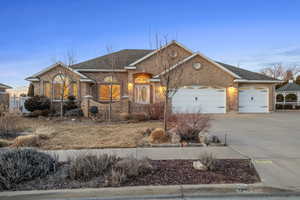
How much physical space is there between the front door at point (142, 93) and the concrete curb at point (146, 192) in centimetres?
1496

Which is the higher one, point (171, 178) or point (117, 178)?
point (117, 178)

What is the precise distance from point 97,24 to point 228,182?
1864cm

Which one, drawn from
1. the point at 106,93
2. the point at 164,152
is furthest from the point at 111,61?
the point at 164,152

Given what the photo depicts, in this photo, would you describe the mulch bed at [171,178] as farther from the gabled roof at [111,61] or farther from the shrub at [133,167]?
the gabled roof at [111,61]

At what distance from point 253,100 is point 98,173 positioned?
1843 cm

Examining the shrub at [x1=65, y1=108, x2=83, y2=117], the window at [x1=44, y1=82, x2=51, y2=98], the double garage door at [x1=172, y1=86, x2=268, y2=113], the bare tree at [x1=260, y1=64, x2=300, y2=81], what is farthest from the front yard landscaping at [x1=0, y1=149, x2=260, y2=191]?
the bare tree at [x1=260, y1=64, x2=300, y2=81]

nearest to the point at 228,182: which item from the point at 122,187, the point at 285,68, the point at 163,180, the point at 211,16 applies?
the point at 163,180

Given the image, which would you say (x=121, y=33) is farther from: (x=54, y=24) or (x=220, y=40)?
(x=220, y=40)

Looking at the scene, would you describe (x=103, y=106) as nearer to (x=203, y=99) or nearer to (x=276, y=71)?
(x=203, y=99)

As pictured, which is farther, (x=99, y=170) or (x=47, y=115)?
(x=47, y=115)

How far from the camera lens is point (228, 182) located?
344 centimetres

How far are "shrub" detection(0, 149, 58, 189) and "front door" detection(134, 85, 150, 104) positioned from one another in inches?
556

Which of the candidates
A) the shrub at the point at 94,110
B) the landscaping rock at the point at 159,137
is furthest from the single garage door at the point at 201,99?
the landscaping rock at the point at 159,137

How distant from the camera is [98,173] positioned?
3703 mm
